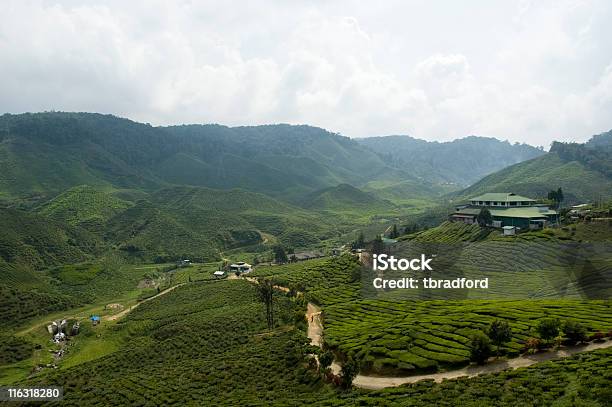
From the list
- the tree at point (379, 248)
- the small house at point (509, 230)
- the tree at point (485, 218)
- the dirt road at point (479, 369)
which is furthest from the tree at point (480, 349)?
the tree at point (485, 218)

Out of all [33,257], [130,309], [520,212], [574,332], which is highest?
[520,212]

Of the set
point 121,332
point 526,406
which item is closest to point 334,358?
point 526,406

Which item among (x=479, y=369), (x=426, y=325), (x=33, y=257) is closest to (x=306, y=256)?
(x=33, y=257)

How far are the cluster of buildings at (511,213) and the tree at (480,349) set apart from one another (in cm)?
5779

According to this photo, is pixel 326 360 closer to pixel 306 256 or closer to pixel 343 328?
pixel 343 328

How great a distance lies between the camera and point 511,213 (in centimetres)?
10331

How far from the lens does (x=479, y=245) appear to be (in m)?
81.8

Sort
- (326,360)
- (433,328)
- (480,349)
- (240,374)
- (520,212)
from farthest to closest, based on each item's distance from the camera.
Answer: (520,212), (240,374), (433,328), (326,360), (480,349)

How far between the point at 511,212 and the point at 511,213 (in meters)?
1.26

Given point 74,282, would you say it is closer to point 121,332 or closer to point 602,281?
point 121,332

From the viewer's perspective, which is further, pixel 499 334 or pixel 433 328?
pixel 433 328

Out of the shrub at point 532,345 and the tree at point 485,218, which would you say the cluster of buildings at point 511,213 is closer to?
the tree at point 485,218

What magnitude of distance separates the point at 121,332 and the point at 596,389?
81145 mm

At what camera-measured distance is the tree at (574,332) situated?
42781 millimetres
